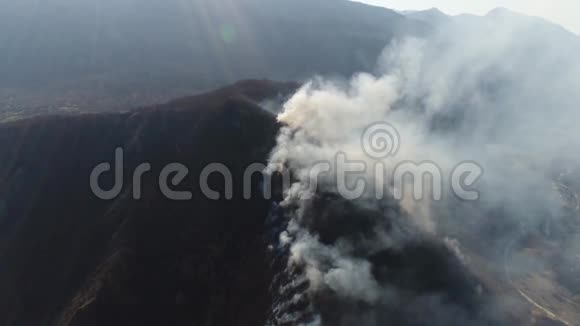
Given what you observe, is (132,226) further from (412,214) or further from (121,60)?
(121,60)

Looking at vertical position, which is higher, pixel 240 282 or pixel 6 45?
pixel 6 45

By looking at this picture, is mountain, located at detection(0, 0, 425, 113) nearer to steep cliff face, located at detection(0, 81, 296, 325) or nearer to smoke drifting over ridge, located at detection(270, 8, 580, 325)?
smoke drifting over ridge, located at detection(270, 8, 580, 325)

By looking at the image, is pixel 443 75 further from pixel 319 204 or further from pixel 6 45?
pixel 6 45

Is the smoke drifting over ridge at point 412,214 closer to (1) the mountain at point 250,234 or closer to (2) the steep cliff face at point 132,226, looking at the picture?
(1) the mountain at point 250,234

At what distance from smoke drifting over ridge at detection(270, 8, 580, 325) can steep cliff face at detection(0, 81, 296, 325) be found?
19.9 ft

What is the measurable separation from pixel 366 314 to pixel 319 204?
46.6ft

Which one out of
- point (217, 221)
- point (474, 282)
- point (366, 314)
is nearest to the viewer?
point (366, 314)

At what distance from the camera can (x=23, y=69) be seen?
164 metres

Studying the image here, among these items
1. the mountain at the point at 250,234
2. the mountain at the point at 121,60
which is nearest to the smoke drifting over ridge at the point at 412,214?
the mountain at the point at 250,234

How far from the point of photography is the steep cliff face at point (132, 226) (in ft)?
160

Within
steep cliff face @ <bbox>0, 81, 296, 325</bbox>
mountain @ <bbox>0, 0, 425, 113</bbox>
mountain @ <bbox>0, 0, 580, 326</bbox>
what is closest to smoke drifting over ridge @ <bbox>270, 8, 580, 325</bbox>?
mountain @ <bbox>0, 0, 580, 326</bbox>

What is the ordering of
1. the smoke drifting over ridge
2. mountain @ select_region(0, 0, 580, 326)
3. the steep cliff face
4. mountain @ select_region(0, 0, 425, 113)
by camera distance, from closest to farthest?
the smoke drifting over ridge → mountain @ select_region(0, 0, 580, 326) → the steep cliff face → mountain @ select_region(0, 0, 425, 113)

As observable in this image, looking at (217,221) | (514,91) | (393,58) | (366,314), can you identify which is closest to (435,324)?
(366,314)

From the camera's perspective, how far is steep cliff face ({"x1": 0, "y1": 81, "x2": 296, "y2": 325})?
48.9 meters
